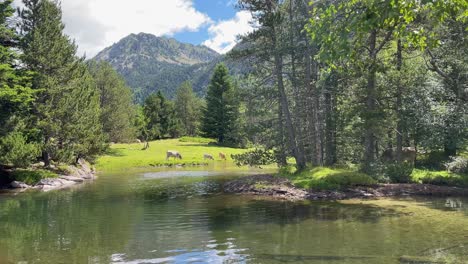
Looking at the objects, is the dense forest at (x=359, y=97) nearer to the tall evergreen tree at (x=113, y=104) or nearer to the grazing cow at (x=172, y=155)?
the grazing cow at (x=172, y=155)

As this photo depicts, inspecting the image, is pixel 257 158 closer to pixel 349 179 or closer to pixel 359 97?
pixel 349 179

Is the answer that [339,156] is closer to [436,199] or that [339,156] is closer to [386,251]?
[436,199]

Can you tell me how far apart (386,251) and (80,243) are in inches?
369

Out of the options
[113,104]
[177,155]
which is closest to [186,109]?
[113,104]

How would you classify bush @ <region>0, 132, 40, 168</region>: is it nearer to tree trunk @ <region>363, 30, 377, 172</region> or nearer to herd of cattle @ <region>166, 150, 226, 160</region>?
tree trunk @ <region>363, 30, 377, 172</region>

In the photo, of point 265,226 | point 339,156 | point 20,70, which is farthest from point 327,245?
point 20,70

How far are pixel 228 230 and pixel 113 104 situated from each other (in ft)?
179

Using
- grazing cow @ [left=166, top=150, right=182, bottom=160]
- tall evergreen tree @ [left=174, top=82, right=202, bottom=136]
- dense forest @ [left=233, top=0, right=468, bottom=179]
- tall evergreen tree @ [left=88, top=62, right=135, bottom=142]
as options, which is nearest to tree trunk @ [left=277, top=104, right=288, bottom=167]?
dense forest @ [left=233, top=0, right=468, bottom=179]

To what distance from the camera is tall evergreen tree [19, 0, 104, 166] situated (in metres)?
33.0

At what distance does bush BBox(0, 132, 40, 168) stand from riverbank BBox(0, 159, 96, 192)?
1331mm

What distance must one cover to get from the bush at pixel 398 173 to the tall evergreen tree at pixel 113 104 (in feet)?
151

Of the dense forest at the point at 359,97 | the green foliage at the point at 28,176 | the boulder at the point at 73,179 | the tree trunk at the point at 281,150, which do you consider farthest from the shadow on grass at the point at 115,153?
the tree trunk at the point at 281,150

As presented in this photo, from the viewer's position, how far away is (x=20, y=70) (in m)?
31.6

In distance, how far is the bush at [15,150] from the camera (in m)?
26.9
